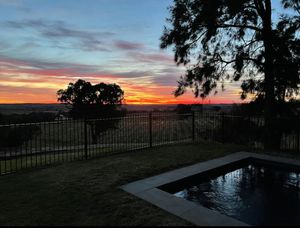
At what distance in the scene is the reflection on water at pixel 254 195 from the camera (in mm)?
4449

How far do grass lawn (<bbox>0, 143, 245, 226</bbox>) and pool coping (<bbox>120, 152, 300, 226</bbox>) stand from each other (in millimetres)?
167

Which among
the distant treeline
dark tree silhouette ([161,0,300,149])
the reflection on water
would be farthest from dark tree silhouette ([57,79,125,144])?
the reflection on water

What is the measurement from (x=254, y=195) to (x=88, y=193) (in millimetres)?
2932

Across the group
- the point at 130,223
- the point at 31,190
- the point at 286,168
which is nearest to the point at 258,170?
the point at 286,168

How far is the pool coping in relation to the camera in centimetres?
387

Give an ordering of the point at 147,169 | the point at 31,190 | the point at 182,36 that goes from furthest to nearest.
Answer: the point at 182,36 < the point at 147,169 < the point at 31,190

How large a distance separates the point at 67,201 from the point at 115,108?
24771mm

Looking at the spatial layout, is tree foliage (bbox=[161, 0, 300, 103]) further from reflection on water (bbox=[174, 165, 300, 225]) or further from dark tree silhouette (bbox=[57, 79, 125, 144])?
dark tree silhouette (bbox=[57, 79, 125, 144])

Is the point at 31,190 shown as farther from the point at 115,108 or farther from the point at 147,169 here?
the point at 115,108

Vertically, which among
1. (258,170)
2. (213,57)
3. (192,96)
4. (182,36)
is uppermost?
(182,36)

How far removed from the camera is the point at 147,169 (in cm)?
668

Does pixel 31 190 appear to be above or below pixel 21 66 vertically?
below

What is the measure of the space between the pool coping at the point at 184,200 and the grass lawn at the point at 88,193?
17cm

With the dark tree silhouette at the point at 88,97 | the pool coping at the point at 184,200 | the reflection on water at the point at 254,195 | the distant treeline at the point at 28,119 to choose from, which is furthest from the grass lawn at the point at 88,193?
the dark tree silhouette at the point at 88,97
